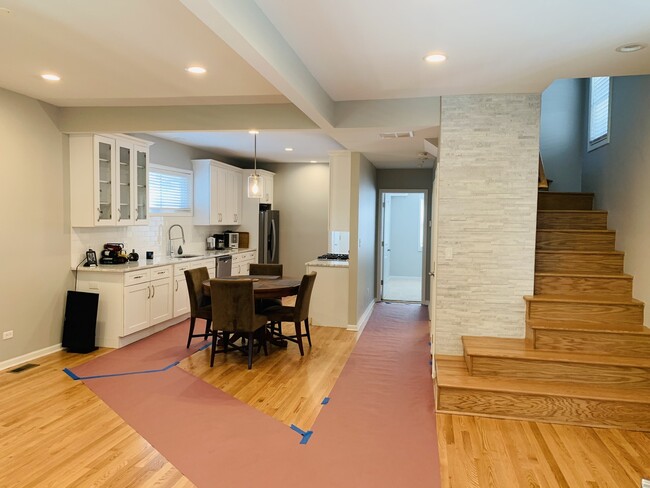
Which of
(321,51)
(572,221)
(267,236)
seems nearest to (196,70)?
(321,51)

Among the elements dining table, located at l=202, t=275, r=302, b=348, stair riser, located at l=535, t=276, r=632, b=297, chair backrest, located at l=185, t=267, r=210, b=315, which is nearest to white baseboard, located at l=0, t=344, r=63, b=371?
chair backrest, located at l=185, t=267, r=210, b=315

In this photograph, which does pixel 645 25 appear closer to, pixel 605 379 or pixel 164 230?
pixel 605 379

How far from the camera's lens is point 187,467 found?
2760 millimetres

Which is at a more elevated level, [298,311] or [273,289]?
[273,289]

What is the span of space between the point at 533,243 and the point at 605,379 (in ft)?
3.95

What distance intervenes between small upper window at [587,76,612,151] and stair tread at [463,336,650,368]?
2.43 meters

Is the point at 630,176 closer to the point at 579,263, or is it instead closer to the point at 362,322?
the point at 579,263

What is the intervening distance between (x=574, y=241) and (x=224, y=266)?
4902 millimetres

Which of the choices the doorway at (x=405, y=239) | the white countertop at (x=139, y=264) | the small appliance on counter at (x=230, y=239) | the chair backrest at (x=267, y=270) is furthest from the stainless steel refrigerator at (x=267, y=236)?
the doorway at (x=405, y=239)

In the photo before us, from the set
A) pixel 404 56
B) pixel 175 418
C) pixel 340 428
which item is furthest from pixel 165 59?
pixel 340 428

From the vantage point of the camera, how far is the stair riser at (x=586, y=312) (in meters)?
3.90

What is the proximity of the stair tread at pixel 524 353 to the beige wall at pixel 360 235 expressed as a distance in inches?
90.1

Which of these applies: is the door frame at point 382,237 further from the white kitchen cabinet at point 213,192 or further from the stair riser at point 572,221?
the stair riser at point 572,221

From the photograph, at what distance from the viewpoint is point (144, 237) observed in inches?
249
